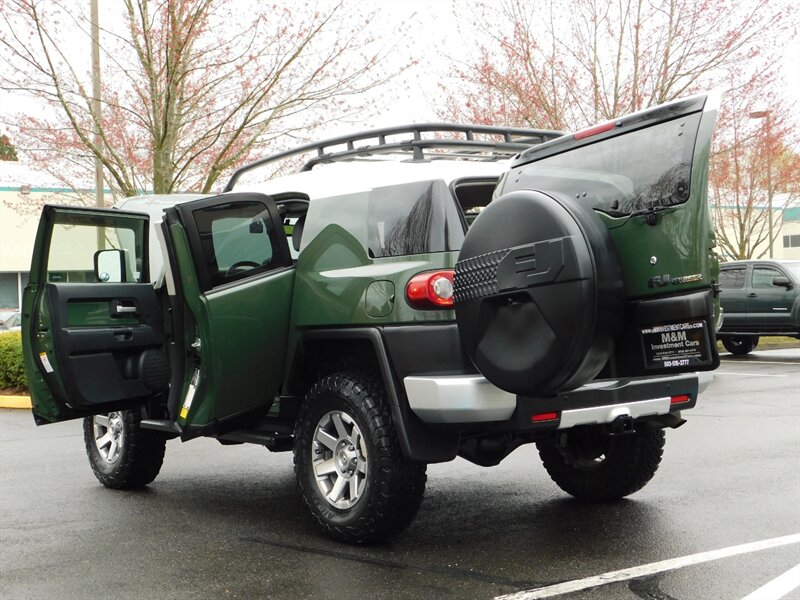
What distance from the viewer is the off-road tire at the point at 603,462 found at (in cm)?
568

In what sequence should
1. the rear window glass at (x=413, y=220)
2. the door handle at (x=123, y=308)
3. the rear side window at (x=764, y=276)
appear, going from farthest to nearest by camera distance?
the rear side window at (x=764, y=276)
the door handle at (x=123, y=308)
the rear window glass at (x=413, y=220)

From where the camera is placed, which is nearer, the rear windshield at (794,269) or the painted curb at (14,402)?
the painted curb at (14,402)

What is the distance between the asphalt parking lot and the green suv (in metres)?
0.33

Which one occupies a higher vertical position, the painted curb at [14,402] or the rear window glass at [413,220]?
the rear window glass at [413,220]

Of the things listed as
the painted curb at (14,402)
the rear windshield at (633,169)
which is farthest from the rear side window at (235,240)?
the painted curb at (14,402)

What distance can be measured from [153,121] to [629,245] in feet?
37.3

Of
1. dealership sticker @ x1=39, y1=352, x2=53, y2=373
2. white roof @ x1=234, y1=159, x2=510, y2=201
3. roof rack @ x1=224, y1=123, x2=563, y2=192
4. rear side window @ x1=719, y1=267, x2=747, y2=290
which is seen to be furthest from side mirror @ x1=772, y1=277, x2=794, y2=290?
dealership sticker @ x1=39, y1=352, x2=53, y2=373

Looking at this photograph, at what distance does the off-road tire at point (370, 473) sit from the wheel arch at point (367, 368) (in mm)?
96

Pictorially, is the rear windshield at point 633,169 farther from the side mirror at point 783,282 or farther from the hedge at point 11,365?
the side mirror at point 783,282

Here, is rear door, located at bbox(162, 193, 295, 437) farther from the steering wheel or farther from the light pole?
the light pole

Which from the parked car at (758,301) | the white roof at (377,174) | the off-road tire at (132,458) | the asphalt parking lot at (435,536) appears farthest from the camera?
the parked car at (758,301)

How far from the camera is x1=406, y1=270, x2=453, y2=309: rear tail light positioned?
4.57m

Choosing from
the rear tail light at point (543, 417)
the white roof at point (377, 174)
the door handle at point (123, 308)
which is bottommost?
the rear tail light at point (543, 417)

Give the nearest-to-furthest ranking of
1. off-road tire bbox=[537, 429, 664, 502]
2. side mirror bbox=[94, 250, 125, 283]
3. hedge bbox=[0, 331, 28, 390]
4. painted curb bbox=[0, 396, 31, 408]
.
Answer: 1. off-road tire bbox=[537, 429, 664, 502]
2. side mirror bbox=[94, 250, 125, 283]
3. painted curb bbox=[0, 396, 31, 408]
4. hedge bbox=[0, 331, 28, 390]
